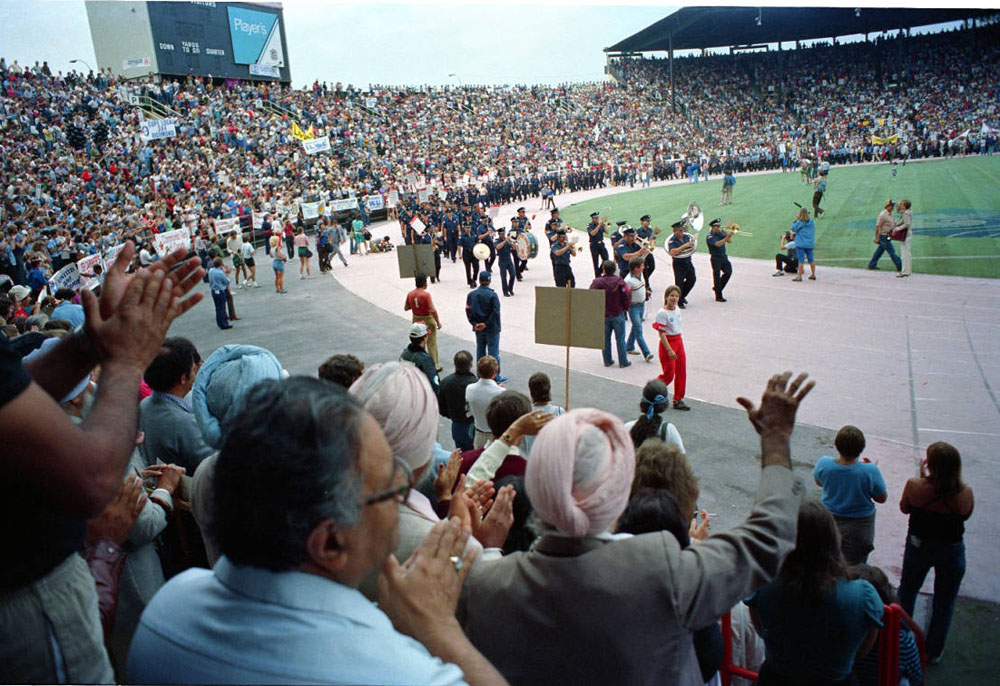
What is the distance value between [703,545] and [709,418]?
7.11 metres

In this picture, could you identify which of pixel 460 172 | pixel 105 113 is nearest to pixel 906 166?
pixel 460 172

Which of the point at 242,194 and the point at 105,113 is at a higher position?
the point at 105,113

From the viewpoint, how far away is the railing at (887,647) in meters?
3.13

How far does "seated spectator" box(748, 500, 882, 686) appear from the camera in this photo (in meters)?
2.87

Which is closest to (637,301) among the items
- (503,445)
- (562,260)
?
(562,260)

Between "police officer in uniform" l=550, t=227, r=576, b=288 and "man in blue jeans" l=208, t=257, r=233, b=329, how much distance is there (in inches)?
303

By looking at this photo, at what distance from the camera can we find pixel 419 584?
5.53 feet

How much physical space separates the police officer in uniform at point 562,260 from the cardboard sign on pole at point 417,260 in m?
3.81

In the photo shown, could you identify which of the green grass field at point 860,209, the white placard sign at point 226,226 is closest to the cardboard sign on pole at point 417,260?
the green grass field at point 860,209

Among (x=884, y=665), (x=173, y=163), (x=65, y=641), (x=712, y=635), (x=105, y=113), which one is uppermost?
(x=105, y=113)

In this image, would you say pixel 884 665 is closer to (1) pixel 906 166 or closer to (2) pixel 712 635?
(2) pixel 712 635

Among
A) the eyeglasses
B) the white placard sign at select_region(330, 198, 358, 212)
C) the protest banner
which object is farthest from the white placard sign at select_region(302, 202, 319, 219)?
the eyeglasses

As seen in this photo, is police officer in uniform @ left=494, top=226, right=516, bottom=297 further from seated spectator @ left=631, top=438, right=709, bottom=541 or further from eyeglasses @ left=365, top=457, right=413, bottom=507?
eyeglasses @ left=365, top=457, right=413, bottom=507

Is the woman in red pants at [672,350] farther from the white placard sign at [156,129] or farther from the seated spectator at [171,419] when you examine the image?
the white placard sign at [156,129]
